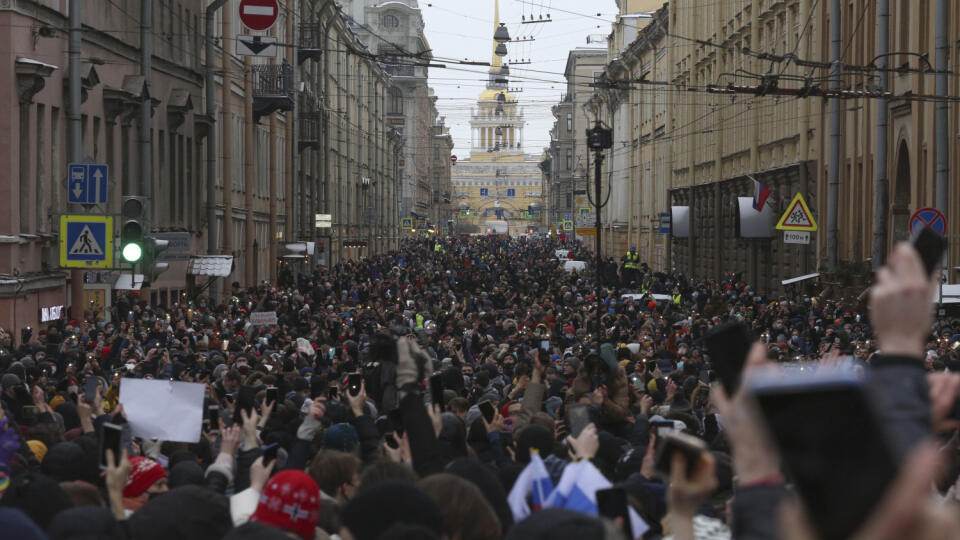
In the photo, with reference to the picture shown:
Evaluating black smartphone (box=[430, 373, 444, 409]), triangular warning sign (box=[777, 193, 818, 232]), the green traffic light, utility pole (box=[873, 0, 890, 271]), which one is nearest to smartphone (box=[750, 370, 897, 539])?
black smartphone (box=[430, 373, 444, 409])

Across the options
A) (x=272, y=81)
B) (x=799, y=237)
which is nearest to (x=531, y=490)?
(x=799, y=237)

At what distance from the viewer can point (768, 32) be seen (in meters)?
42.8

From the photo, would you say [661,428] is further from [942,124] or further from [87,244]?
[942,124]

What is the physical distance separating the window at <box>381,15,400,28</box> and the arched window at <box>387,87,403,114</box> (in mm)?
13985

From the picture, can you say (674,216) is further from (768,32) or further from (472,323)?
(472,323)

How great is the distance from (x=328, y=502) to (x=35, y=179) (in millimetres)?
21725

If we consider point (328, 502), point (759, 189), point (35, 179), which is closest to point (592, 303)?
point (759, 189)

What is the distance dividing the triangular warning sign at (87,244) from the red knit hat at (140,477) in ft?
48.4

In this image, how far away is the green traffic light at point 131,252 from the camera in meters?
19.1

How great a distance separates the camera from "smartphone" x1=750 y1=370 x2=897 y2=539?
1.74 meters

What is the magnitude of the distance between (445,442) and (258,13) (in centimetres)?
2796

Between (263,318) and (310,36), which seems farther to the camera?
(310,36)

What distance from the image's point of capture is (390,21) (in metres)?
144

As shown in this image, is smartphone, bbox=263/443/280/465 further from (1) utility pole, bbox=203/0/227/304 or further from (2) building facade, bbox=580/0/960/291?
(1) utility pole, bbox=203/0/227/304
